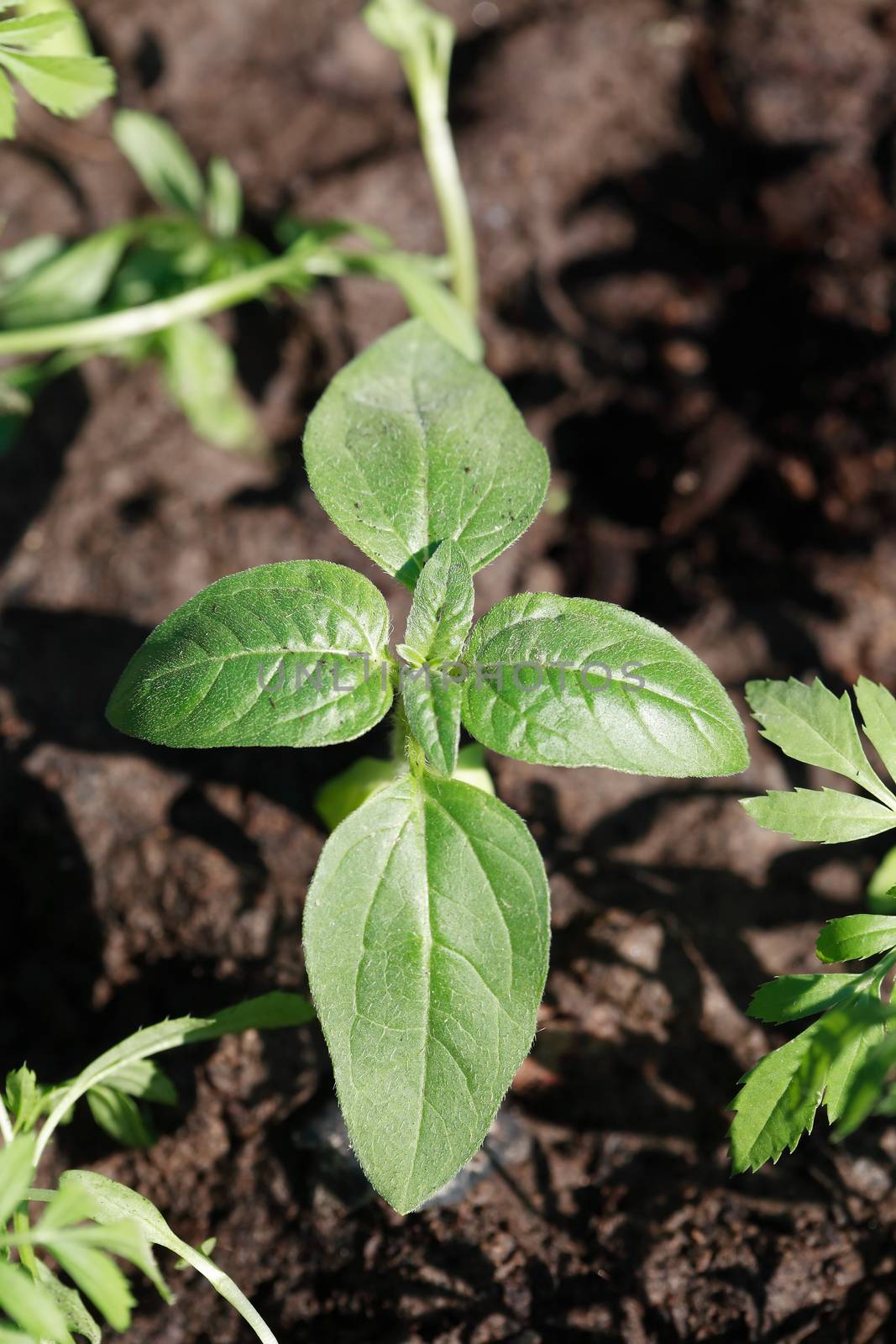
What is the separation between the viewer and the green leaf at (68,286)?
2.58 metres

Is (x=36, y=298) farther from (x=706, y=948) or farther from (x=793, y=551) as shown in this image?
(x=706, y=948)

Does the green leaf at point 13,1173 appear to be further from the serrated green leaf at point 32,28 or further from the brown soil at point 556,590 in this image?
the serrated green leaf at point 32,28

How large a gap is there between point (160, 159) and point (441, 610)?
1.70 m

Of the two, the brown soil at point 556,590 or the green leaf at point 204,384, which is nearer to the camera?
the brown soil at point 556,590

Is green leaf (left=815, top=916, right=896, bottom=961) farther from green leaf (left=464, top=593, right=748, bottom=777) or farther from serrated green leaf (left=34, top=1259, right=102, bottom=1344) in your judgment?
serrated green leaf (left=34, top=1259, right=102, bottom=1344)

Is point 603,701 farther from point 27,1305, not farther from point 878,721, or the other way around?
point 27,1305

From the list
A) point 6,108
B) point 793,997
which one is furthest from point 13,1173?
point 6,108

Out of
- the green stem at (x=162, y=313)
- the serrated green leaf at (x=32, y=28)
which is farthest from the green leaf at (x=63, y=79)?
the green stem at (x=162, y=313)

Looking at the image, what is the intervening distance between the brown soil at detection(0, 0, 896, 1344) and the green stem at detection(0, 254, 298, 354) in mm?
347

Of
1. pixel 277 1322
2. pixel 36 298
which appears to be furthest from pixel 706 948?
pixel 36 298

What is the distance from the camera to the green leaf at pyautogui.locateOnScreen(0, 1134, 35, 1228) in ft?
3.64

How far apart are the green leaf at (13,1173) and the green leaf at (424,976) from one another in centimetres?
36

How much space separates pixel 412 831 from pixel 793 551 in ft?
4.47

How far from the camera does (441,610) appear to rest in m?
1.55
